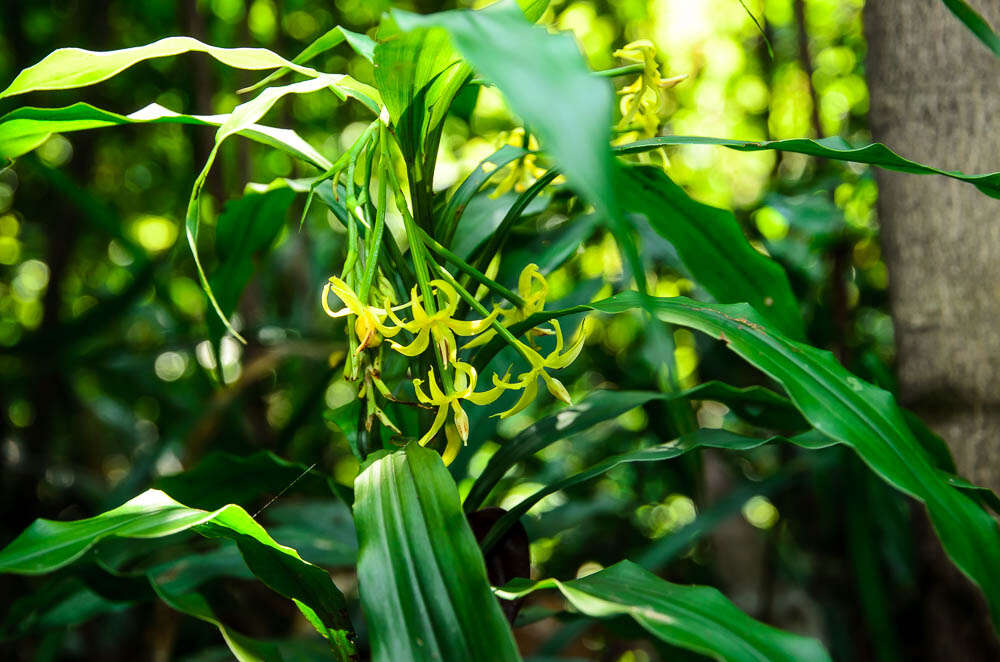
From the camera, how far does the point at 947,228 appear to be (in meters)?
0.72

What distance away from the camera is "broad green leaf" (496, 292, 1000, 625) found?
1.49ft

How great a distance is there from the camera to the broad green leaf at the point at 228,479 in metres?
0.63

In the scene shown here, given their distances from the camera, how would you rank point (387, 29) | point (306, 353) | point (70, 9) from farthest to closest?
point (70, 9) → point (306, 353) → point (387, 29)

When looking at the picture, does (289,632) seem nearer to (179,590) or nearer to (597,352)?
(179,590)

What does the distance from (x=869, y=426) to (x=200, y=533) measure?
0.41 meters

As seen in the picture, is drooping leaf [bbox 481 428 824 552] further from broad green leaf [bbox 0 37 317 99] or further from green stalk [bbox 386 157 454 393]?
broad green leaf [bbox 0 37 317 99]

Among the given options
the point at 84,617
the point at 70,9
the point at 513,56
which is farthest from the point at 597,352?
the point at 70,9

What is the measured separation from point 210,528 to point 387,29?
1.03 feet

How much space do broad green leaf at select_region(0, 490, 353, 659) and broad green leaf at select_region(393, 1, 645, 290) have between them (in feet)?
0.94

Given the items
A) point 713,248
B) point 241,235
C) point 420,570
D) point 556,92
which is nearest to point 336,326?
point 241,235

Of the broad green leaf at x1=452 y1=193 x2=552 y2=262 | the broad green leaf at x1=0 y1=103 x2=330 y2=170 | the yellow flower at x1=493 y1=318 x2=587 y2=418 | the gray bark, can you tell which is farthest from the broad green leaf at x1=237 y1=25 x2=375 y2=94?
the gray bark

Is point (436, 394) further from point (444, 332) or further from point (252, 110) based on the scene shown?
point (252, 110)

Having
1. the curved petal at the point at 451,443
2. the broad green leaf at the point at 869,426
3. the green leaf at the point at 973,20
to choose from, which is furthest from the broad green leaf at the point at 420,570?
the green leaf at the point at 973,20

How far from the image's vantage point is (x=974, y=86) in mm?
718
